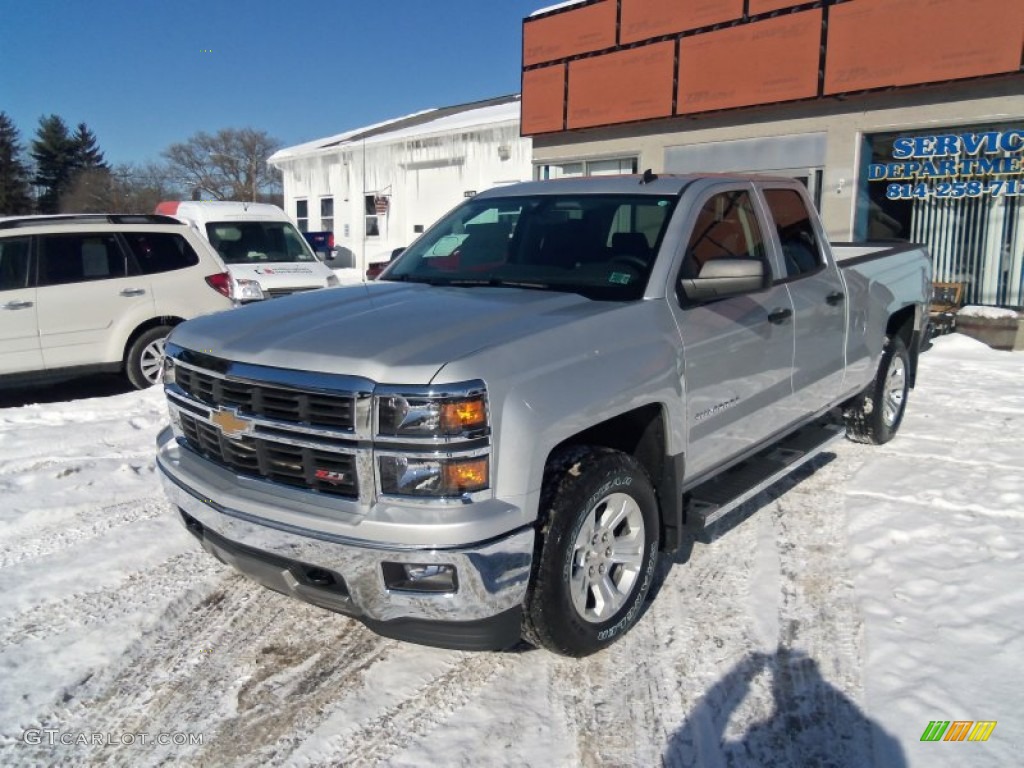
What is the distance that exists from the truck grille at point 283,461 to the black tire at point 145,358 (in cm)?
550

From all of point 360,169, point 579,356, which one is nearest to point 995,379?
point 579,356

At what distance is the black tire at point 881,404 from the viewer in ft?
20.0

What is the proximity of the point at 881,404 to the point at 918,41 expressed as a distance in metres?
7.46

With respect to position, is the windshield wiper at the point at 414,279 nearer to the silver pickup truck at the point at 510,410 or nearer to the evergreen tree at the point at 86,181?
the silver pickup truck at the point at 510,410

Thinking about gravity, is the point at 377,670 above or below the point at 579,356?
below

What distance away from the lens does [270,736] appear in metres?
2.87

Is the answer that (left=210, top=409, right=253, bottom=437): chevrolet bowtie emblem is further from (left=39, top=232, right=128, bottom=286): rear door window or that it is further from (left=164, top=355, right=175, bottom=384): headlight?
(left=39, top=232, right=128, bottom=286): rear door window

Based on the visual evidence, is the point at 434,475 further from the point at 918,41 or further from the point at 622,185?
the point at 918,41

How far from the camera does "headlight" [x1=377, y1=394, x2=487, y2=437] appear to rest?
267 centimetres

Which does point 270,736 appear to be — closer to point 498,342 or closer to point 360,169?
point 498,342

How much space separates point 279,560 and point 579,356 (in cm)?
134

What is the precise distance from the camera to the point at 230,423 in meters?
3.11

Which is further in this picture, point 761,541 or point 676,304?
point 761,541

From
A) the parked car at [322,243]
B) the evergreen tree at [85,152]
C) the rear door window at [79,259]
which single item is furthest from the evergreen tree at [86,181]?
the rear door window at [79,259]
